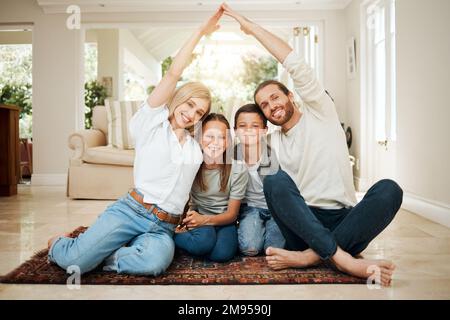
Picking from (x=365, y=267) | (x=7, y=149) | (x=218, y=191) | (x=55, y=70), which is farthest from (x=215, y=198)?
(x=55, y=70)

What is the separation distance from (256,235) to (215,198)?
0.79ft

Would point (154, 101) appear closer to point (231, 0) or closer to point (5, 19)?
point (231, 0)

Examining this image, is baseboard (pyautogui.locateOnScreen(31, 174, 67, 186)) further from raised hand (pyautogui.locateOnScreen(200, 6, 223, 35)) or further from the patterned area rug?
raised hand (pyautogui.locateOnScreen(200, 6, 223, 35))

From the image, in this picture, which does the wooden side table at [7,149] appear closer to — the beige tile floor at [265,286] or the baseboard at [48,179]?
the beige tile floor at [265,286]

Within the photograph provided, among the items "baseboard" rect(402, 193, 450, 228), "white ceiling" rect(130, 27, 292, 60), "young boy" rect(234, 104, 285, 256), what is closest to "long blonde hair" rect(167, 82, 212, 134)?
"young boy" rect(234, 104, 285, 256)

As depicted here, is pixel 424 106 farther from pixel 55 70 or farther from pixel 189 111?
pixel 55 70

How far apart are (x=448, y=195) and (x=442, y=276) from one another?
1.19m

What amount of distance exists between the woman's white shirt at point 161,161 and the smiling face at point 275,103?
0.33 meters

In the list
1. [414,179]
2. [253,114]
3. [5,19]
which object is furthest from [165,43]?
[253,114]

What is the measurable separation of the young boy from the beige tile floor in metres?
0.43

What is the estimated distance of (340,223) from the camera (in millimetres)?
1489

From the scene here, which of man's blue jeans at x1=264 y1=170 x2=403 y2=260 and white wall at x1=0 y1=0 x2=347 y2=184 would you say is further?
white wall at x1=0 y1=0 x2=347 y2=184

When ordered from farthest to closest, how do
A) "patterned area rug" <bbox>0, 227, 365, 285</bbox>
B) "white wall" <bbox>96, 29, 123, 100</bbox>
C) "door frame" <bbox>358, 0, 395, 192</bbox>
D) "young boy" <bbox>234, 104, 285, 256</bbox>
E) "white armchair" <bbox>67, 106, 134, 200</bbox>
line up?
"white wall" <bbox>96, 29, 123, 100</bbox> < "door frame" <bbox>358, 0, 395, 192</bbox> < "white armchair" <bbox>67, 106, 134, 200</bbox> < "young boy" <bbox>234, 104, 285, 256</bbox> < "patterned area rug" <bbox>0, 227, 365, 285</bbox>

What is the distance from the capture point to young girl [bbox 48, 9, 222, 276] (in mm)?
1426
